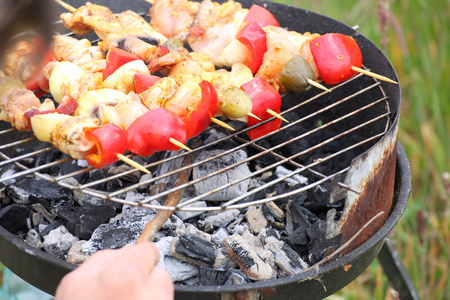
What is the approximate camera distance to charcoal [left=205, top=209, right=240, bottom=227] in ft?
7.85

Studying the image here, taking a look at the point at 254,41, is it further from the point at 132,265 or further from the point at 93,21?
the point at 132,265

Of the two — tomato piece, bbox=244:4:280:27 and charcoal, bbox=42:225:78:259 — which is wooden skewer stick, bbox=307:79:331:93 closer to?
tomato piece, bbox=244:4:280:27

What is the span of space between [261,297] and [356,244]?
51cm

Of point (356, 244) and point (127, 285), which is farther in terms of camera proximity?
point (356, 244)

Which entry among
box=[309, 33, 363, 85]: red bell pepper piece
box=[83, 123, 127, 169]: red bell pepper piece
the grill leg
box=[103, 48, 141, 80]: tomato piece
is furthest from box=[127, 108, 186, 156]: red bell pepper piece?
the grill leg

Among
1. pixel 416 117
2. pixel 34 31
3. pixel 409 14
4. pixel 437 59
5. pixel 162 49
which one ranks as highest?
pixel 34 31

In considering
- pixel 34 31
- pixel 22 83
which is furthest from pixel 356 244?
pixel 22 83

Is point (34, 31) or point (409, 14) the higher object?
point (34, 31)

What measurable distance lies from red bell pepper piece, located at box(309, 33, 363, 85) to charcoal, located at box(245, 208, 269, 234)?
799 millimetres

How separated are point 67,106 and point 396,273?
216 cm

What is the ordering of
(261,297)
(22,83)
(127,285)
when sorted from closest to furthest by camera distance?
(127,285)
(261,297)
(22,83)

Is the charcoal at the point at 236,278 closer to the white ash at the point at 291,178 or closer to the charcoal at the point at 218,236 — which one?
the charcoal at the point at 218,236

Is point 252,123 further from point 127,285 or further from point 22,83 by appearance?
point 127,285

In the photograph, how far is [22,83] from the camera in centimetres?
235
